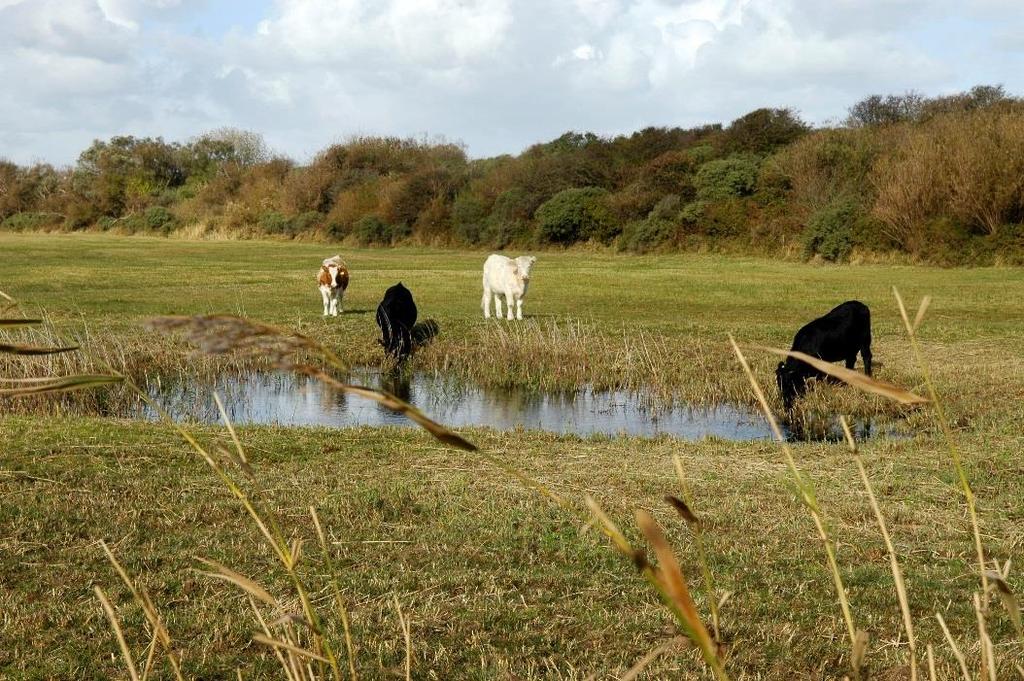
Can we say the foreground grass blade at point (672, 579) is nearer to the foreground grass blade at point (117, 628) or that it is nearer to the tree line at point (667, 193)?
the foreground grass blade at point (117, 628)

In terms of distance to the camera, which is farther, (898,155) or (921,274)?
(898,155)

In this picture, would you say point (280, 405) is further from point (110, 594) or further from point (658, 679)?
point (658, 679)

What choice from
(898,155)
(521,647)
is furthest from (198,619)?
(898,155)

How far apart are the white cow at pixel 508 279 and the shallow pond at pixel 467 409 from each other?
14.5 feet

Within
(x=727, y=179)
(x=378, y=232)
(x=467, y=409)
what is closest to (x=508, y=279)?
(x=467, y=409)

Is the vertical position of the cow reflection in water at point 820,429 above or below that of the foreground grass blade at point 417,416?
A: below

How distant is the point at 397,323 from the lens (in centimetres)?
1638

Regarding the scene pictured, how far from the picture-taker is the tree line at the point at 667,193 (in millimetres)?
34344

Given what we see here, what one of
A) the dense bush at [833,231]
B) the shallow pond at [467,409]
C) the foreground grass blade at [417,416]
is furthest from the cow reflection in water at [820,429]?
the dense bush at [833,231]

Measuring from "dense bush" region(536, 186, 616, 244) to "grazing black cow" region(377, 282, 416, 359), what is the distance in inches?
1141

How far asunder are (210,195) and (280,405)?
191ft

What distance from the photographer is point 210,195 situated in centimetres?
6875

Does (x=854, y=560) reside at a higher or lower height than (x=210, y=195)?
lower

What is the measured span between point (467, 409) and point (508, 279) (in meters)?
6.40
